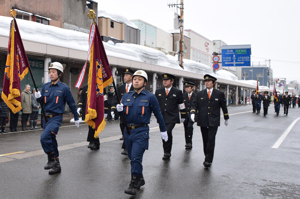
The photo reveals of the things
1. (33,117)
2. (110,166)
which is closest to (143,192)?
(110,166)

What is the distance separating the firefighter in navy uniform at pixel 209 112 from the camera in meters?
6.45

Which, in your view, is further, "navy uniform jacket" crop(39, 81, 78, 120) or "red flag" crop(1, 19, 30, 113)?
"red flag" crop(1, 19, 30, 113)

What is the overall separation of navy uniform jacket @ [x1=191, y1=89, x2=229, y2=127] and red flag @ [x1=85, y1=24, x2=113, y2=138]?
2225 mm

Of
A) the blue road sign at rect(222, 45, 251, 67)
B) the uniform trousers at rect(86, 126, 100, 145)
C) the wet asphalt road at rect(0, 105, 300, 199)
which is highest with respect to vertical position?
the blue road sign at rect(222, 45, 251, 67)

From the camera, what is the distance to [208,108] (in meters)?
6.66

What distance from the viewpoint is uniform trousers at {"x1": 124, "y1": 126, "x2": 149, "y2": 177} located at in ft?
15.0

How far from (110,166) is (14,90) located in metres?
2.54

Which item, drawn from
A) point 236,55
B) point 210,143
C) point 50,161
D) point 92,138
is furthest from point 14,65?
point 236,55

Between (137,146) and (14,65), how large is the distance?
3401mm

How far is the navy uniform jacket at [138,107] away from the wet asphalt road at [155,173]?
1105mm

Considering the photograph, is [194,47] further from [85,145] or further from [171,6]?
[85,145]

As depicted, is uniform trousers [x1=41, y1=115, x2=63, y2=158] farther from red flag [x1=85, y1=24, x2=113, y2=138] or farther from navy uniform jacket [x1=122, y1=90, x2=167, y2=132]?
navy uniform jacket [x1=122, y1=90, x2=167, y2=132]

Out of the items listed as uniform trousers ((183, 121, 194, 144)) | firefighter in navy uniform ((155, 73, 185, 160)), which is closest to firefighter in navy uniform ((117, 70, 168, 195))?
firefighter in navy uniform ((155, 73, 185, 160))

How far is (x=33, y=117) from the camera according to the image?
1283 cm
